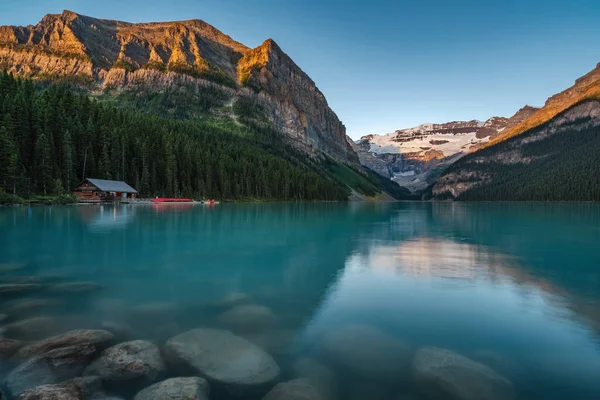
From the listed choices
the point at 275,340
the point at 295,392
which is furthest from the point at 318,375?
the point at 275,340

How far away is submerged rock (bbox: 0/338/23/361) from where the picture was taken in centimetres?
987

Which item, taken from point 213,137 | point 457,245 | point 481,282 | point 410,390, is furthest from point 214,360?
point 213,137

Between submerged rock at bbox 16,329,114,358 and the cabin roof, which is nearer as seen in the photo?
submerged rock at bbox 16,329,114,358

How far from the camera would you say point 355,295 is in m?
17.8

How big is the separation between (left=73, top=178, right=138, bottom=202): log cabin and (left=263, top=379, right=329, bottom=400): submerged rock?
97.9 meters

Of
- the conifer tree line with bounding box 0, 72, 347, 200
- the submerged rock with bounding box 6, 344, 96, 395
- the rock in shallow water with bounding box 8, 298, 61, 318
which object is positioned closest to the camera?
the submerged rock with bounding box 6, 344, 96, 395

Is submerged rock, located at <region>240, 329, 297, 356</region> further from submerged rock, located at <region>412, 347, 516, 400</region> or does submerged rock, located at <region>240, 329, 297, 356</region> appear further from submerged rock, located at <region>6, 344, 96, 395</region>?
submerged rock, located at <region>6, 344, 96, 395</region>

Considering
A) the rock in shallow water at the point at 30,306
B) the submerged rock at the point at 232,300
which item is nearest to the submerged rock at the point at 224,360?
the submerged rock at the point at 232,300

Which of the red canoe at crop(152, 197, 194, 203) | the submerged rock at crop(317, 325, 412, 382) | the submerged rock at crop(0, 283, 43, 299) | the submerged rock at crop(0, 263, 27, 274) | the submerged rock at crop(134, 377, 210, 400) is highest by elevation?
the red canoe at crop(152, 197, 194, 203)

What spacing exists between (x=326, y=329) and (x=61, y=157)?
102171 mm

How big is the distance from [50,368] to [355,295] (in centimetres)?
1258

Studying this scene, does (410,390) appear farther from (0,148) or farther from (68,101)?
(68,101)

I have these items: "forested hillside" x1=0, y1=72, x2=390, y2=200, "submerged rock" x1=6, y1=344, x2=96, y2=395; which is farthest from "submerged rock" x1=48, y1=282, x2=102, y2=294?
"forested hillside" x1=0, y1=72, x2=390, y2=200

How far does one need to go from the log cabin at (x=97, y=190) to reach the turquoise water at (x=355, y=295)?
61.4 metres
